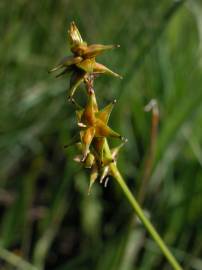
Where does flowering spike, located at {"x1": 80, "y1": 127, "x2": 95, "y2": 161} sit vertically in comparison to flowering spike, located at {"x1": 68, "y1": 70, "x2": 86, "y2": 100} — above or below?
below

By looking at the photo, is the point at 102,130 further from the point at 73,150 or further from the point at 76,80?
the point at 73,150

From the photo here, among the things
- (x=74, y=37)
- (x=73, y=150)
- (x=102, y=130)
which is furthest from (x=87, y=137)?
(x=73, y=150)

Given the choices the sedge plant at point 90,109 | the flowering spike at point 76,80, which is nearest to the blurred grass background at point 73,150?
the sedge plant at point 90,109

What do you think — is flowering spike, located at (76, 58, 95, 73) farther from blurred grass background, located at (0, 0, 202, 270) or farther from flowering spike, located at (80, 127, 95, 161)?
blurred grass background, located at (0, 0, 202, 270)

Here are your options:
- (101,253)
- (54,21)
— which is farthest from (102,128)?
(54,21)

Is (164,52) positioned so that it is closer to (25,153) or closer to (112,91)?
(112,91)

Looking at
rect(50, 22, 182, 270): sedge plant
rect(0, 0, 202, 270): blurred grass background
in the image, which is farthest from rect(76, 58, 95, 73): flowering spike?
rect(0, 0, 202, 270): blurred grass background

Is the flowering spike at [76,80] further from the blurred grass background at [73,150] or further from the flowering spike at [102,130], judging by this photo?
the blurred grass background at [73,150]

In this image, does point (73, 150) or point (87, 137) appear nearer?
point (87, 137)
